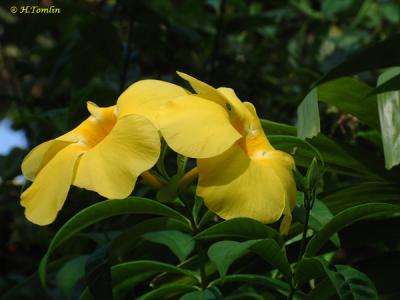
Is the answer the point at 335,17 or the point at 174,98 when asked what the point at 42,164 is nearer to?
the point at 174,98

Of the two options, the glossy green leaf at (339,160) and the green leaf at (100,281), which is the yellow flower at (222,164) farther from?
the glossy green leaf at (339,160)

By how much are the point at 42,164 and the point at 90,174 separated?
116mm

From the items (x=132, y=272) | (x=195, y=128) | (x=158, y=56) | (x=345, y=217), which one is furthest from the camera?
(x=158, y=56)

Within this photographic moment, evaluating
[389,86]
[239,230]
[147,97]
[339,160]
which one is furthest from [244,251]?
[339,160]

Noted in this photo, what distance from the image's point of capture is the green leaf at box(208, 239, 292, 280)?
2.73 ft

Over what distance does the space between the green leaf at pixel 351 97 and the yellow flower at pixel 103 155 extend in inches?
18.2

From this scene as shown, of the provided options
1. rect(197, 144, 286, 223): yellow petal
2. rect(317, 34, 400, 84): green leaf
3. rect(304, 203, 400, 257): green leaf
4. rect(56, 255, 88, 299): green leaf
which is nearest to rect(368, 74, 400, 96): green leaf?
rect(317, 34, 400, 84): green leaf

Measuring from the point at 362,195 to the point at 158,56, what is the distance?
4.63 ft

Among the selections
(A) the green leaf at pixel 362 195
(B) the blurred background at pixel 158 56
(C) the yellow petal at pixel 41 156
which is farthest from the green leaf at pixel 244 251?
(B) the blurred background at pixel 158 56

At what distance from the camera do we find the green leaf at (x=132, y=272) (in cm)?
98

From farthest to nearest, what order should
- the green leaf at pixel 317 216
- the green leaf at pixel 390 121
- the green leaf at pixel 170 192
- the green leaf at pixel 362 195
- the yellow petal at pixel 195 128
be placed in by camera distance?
the green leaf at pixel 362 195, the green leaf at pixel 390 121, the green leaf at pixel 317 216, the green leaf at pixel 170 192, the yellow petal at pixel 195 128

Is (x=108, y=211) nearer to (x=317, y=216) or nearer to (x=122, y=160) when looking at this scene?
(x=122, y=160)

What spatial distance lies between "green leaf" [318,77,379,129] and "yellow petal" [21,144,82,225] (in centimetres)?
57

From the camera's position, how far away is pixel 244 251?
87 centimetres
